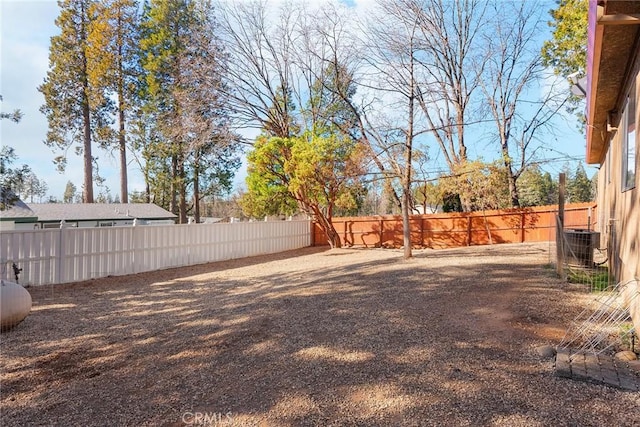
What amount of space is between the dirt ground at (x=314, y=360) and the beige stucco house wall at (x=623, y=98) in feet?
2.53

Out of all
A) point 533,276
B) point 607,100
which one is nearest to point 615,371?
point 533,276

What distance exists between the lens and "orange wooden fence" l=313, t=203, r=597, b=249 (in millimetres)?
14430

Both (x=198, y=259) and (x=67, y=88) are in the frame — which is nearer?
(x=198, y=259)

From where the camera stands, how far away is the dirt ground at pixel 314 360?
2.47 meters

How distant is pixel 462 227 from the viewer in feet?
50.6

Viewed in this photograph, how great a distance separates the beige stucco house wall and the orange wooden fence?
9.08 meters

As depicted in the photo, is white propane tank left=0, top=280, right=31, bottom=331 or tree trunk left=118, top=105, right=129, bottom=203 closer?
white propane tank left=0, top=280, right=31, bottom=331

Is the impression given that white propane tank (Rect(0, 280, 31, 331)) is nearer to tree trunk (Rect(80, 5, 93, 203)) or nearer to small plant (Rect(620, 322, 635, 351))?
small plant (Rect(620, 322, 635, 351))

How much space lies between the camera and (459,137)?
58.7 ft

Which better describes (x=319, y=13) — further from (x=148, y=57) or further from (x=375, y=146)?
(x=148, y=57)

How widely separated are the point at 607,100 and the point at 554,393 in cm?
513

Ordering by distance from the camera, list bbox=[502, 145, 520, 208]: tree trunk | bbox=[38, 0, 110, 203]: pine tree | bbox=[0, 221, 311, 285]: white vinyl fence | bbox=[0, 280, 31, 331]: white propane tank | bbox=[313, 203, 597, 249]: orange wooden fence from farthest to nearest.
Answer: bbox=[38, 0, 110, 203]: pine tree → bbox=[502, 145, 520, 208]: tree trunk → bbox=[313, 203, 597, 249]: orange wooden fence → bbox=[0, 221, 311, 285]: white vinyl fence → bbox=[0, 280, 31, 331]: white propane tank

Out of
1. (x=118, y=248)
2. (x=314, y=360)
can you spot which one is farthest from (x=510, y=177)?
(x=314, y=360)

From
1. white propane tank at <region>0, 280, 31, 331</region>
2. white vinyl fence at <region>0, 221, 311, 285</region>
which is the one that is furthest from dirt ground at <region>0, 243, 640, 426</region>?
white vinyl fence at <region>0, 221, 311, 285</region>
